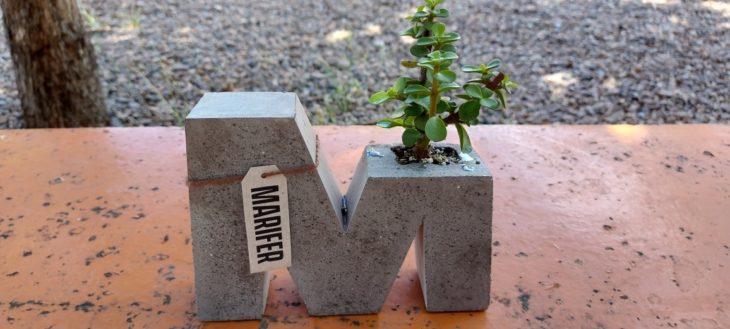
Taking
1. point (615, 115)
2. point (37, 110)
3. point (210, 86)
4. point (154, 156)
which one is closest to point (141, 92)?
point (210, 86)

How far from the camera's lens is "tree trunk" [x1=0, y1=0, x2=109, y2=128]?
2107 millimetres

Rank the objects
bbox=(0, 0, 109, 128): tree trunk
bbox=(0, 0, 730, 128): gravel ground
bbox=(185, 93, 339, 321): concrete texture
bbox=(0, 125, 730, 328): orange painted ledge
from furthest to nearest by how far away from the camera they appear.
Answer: bbox=(0, 0, 730, 128): gravel ground < bbox=(0, 0, 109, 128): tree trunk < bbox=(0, 125, 730, 328): orange painted ledge < bbox=(185, 93, 339, 321): concrete texture

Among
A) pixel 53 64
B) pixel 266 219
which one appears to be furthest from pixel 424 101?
pixel 53 64

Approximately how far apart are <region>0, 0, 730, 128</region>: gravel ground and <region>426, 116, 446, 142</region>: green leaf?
198 centimetres

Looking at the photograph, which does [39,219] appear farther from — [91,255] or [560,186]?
[560,186]

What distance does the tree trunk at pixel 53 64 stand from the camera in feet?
6.91

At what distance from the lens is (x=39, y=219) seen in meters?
1.17

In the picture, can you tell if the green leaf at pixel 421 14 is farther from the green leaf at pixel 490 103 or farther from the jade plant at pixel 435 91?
the green leaf at pixel 490 103

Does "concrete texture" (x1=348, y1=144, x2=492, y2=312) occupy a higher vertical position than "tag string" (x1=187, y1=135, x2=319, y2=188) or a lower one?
lower

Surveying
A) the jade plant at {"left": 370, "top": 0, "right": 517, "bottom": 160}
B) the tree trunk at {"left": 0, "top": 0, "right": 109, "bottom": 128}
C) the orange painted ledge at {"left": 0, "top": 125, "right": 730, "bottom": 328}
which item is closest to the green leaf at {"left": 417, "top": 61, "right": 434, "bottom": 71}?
the jade plant at {"left": 370, "top": 0, "right": 517, "bottom": 160}

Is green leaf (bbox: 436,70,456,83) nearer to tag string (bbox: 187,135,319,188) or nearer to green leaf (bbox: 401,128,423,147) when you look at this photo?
green leaf (bbox: 401,128,423,147)

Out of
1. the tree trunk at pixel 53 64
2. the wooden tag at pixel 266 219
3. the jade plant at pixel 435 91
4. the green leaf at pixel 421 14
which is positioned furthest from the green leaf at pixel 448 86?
the tree trunk at pixel 53 64

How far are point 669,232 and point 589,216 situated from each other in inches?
5.3

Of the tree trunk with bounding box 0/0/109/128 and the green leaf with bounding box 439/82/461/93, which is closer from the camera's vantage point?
the green leaf with bounding box 439/82/461/93
